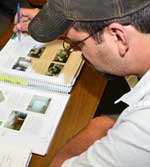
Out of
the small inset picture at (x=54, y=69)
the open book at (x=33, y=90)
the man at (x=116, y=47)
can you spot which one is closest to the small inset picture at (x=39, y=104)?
the open book at (x=33, y=90)

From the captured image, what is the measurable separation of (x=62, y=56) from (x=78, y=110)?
234 millimetres

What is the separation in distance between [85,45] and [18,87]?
39 cm

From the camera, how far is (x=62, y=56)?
1269 millimetres

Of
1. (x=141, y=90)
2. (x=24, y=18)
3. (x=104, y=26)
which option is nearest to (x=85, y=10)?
(x=104, y=26)

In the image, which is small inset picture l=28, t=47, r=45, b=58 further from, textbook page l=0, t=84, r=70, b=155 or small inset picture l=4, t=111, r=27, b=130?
small inset picture l=4, t=111, r=27, b=130

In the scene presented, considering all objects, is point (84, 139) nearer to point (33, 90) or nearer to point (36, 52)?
point (33, 90)

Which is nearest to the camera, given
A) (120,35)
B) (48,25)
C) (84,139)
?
(120,35)

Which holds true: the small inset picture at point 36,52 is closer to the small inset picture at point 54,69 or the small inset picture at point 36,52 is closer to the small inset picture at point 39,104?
the small inset picture at point 54,69

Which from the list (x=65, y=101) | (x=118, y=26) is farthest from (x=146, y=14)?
(x=65, y=101)

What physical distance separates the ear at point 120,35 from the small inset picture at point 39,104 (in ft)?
1.33

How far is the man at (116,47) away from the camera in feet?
2.51

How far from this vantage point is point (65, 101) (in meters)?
1.15

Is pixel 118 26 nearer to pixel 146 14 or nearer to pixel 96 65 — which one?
pixel 146 14

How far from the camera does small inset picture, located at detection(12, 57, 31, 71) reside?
1240 millimetres
